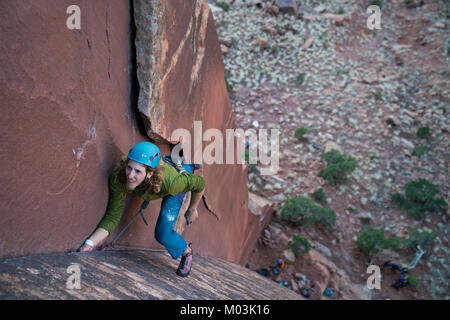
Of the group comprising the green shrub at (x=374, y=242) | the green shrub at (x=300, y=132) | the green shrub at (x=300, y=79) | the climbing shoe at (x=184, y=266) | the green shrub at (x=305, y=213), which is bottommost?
the green shrub at (x=374, y=242)

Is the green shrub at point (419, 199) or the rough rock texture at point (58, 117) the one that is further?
the green shrub at point (419, 199)

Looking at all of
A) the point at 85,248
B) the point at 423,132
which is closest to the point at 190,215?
the point at 85,248

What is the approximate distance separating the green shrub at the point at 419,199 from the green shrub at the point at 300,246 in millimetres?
3823

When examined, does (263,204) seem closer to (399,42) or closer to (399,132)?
(399,132)

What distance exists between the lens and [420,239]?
790 centimetres

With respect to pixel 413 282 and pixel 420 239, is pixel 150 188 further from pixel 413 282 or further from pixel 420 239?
pixel 420 239

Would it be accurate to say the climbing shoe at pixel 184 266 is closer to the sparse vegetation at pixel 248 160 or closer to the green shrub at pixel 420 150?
the sparse vegetation at pixel 248 160

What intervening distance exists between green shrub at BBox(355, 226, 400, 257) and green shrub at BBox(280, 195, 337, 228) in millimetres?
850

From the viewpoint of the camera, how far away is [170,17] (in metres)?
2.61

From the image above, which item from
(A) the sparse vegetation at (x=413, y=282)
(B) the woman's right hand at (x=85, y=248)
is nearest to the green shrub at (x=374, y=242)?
(A) the sparse vegetation at (x=413, y=282)

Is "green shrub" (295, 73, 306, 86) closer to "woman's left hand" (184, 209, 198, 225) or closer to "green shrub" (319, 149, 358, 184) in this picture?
"green shrub" (319, 149, 358, 184)

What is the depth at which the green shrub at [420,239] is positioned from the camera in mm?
7921

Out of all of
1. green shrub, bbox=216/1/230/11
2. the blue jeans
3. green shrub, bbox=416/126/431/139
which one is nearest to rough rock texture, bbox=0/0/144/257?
the blue jeans

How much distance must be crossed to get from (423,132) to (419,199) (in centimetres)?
326
